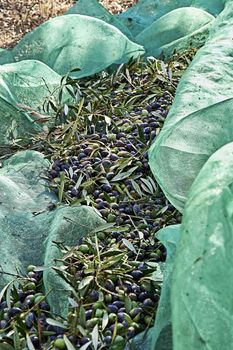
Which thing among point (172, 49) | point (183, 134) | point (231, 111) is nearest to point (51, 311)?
point (183, 134)

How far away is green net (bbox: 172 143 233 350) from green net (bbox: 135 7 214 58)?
1.74 meters

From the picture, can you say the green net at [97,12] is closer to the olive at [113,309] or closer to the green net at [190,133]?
the green net at [190,133]

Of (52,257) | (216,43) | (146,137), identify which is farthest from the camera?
(146,137)

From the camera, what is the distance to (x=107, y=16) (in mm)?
3543

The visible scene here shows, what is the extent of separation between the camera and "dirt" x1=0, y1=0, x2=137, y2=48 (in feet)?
→ 14.1

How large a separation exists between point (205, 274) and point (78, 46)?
1912mm

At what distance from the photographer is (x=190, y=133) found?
207 centimetres

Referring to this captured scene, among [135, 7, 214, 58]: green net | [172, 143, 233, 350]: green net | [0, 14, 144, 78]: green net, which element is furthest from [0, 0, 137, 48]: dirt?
[172, 143, 233, 350]: green net

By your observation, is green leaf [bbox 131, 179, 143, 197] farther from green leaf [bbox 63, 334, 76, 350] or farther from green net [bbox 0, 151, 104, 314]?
green leaf [bbox 63, 334, 76, 350]

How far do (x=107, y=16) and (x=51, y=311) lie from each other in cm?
187

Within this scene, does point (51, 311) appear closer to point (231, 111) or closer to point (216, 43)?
point (231, 111)

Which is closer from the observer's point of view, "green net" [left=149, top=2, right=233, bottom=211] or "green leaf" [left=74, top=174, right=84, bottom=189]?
"green net" [left=149, top=2, right=233, bottom=211]

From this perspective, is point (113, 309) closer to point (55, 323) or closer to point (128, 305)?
point (128, 305)

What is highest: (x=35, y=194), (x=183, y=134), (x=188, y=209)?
(x=188, y=209)
